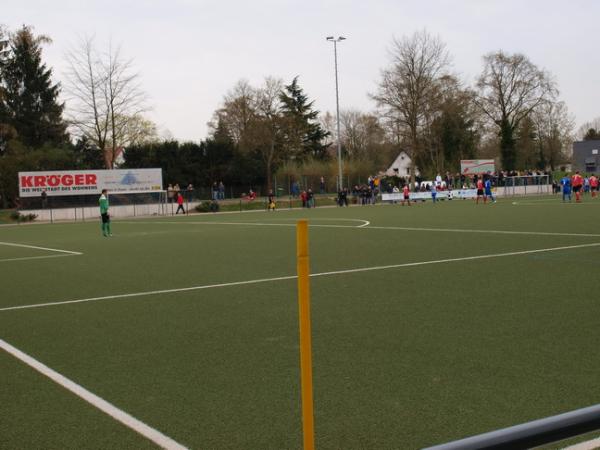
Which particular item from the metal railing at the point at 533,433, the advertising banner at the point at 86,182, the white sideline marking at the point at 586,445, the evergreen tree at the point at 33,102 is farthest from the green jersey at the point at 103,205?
the evergreen tree at the point at 33,102

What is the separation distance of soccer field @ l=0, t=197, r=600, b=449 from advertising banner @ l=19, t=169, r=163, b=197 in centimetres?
3338

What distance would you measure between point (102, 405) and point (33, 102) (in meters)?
69.9

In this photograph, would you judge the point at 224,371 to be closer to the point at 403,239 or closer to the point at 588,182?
the point at 403,239

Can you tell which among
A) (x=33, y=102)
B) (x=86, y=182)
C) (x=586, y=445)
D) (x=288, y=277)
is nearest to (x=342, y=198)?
(x=86, y=182)

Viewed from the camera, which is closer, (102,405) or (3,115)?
(102,405)

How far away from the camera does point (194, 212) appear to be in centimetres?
4956

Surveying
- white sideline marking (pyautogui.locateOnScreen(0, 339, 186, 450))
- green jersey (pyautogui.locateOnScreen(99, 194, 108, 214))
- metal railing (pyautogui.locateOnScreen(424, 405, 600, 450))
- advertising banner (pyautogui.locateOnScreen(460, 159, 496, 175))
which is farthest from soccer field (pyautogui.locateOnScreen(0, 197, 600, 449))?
advertising banner (pyautogui.locateOnScreen(460, 159, 496, 175))

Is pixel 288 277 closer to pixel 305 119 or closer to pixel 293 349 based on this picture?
pixel 293 349

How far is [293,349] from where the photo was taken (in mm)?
6734

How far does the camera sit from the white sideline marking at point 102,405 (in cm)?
436

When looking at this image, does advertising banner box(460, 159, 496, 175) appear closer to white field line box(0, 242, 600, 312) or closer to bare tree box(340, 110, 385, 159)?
bare tree box(340, 110, 385, 159)

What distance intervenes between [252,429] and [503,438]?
91.6 inches

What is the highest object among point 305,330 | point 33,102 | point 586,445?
point 33,102

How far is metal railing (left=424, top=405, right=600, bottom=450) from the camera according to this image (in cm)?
250
